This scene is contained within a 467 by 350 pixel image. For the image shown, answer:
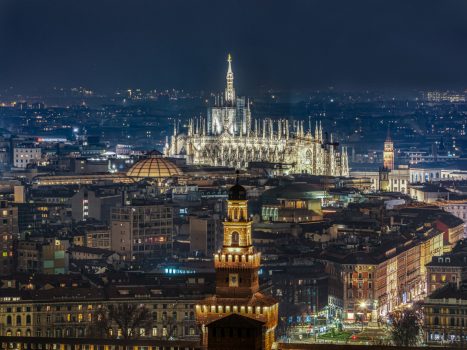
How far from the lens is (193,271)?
250 ft

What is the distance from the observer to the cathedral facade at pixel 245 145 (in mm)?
132500

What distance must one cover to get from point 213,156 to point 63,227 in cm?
4902

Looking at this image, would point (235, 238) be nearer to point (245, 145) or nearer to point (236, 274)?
point (236, 274)

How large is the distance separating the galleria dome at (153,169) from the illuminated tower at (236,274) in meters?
69.6

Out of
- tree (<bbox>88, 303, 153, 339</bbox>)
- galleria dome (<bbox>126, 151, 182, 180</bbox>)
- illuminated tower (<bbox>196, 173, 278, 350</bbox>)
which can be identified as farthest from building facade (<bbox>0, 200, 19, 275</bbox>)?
galleria dome (<bbox>126, 151, 182, 180</bbox>)

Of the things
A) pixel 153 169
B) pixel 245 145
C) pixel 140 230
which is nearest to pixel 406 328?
pixel 140 230

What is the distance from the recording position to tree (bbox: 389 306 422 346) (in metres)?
62.1

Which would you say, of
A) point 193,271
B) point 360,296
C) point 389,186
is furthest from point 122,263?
point 389,186

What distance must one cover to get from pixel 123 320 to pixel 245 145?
75.6 m

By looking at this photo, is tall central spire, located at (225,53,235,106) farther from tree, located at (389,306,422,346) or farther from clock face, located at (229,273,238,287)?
clock face, located at (229,273,238,287)

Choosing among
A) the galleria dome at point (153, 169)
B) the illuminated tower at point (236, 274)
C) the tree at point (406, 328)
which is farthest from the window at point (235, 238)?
the galleria dome at point (153, 169)

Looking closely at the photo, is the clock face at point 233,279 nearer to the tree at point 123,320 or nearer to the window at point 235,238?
the window at point 235,238

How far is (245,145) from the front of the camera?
139375 mm

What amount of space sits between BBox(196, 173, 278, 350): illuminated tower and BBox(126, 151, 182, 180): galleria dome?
69.6m
